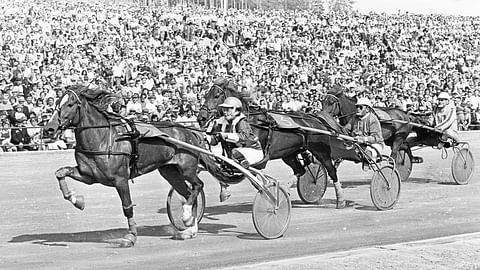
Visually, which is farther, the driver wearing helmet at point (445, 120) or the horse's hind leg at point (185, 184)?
the driver wearing helmet at point (445, 120)

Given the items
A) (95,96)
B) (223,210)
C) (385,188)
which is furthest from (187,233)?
(385,188)

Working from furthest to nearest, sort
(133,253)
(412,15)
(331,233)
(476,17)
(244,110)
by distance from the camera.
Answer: (476,17) < (412,15) < (244,110) < (331,233) < (133,253)

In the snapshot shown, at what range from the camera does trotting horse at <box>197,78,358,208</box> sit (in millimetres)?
11578

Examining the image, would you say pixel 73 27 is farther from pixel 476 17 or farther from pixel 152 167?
pixel 476 17

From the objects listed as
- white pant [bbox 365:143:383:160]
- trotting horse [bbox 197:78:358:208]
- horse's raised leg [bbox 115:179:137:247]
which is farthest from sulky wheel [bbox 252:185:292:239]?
white pant [bbox 365:143:383:160]

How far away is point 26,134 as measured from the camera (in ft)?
64.3

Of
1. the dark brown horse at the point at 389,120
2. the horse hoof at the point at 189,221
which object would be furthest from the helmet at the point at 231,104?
the dark brown horse at the point at 389,120

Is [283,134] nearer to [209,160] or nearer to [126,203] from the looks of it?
[209,160]

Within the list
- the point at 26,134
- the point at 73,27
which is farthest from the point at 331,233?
the point at 73,27

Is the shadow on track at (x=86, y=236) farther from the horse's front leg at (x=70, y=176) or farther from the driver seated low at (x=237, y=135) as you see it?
the driver seated low at (x=237, y=135)

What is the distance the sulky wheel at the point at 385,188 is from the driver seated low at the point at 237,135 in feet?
8.36

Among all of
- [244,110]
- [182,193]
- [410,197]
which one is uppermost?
[244,110]

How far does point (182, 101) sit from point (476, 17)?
2989 centimetres

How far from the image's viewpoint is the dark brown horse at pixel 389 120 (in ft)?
45.4
